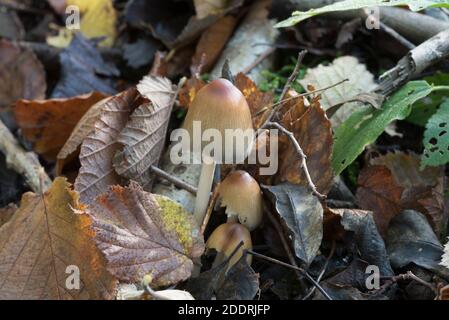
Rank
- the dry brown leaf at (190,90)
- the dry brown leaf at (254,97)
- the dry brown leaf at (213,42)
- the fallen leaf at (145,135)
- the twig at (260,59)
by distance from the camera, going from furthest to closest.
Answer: the dry brown leaf at (213,42)
the twig at (260,59)
the dry brown leaf at (190,90)
the dry brown leaf at (254,97)
the fallen leaf at (145,135)

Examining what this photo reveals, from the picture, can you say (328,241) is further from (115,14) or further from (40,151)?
(115,14)

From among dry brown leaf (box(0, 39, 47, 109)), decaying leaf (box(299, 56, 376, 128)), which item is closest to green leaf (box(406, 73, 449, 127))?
decaying leaf (box(299, 56, 376, 128))

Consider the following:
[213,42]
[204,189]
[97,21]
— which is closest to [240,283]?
Answer: [204,189]

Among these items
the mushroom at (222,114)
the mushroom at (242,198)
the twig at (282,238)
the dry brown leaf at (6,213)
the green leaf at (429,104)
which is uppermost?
the mushroom at (222,114)

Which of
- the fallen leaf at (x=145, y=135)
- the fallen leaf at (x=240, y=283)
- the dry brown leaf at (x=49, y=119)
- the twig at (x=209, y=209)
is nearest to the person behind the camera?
the fallen leaf at (x=240, y=283)

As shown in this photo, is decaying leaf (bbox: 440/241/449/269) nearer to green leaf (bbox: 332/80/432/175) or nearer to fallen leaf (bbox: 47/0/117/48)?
green leaf (bbox: 332/80/432/175)

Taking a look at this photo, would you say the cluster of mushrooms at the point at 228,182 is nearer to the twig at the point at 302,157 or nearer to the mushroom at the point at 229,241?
the mushroom at the point at 229,241

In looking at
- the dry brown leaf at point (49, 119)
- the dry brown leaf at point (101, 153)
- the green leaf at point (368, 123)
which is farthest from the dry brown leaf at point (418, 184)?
the dry brown leaf at point (49, 119)
